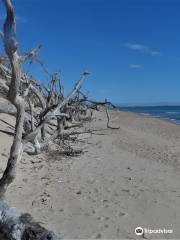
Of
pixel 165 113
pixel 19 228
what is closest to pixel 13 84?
pixel 19 228

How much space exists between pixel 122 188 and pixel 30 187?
1411 mm

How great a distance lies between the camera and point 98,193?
604cm

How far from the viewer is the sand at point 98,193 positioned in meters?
4.76

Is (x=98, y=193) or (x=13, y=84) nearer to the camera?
(x=13, y=84)

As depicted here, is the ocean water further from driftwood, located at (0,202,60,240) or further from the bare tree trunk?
driftwood, located at (0,202,60,240)

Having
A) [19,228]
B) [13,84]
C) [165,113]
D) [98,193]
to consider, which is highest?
[13,84]

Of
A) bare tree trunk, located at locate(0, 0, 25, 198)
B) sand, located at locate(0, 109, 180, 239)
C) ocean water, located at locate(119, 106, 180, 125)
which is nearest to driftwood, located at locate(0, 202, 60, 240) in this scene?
sand, located at locate(0, 109, 180, 239)

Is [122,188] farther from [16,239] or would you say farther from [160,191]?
[16,239]

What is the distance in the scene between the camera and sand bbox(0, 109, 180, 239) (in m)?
4.76

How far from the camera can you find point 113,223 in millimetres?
4797

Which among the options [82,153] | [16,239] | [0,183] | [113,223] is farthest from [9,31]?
[82,153]

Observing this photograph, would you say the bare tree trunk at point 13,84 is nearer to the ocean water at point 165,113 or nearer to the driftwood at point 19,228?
the driftwood at point 19,228

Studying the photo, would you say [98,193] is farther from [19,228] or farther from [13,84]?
[19,228]

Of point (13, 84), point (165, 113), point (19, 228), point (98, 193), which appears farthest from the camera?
point (165, 113)
